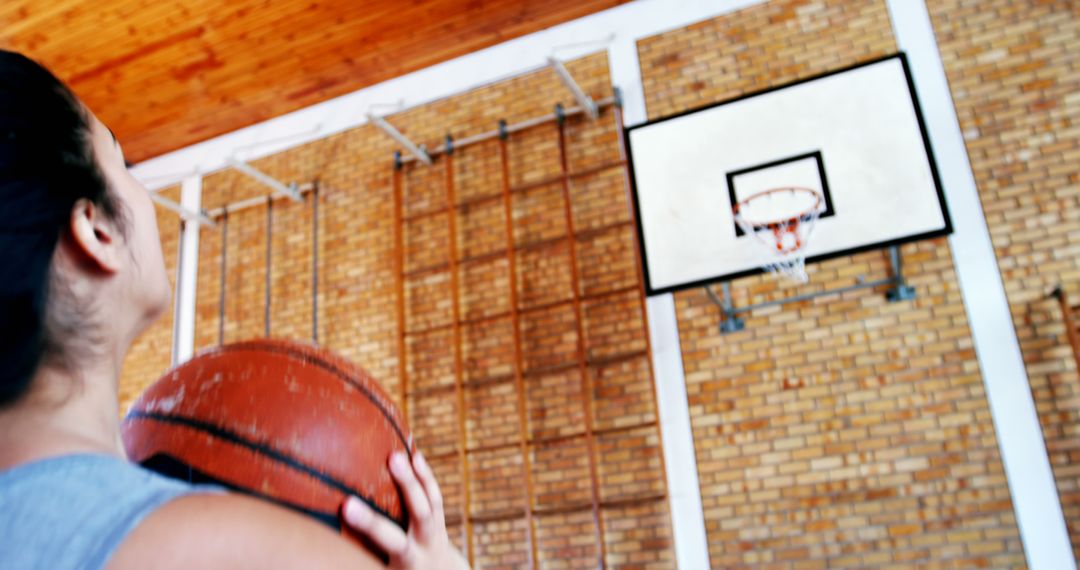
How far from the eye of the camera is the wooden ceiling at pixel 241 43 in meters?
6.32

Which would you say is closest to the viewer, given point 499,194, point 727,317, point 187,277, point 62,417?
point 62,417

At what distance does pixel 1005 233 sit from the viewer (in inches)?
201

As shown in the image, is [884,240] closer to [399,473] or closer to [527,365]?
[527,365]

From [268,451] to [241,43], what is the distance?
20.7ft

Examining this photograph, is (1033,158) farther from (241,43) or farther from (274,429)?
(241,43)

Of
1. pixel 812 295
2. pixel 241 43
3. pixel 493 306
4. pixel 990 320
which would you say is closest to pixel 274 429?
pixel 812 295

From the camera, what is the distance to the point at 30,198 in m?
0.61

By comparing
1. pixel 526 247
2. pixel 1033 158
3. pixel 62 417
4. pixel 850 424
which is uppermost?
pixel 526 247

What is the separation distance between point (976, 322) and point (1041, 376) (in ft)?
1.50

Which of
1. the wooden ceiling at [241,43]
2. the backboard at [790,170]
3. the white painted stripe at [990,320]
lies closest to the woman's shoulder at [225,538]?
the backboard at [790,170]

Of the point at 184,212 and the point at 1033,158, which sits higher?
the point at 184,212

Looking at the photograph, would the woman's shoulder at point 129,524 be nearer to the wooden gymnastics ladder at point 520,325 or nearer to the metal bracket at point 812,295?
the metal bracket at point 812,295

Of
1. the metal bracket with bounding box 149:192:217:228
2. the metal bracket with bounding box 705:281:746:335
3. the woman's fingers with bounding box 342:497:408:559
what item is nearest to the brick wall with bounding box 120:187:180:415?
the metal bracket with bounding box 149:192:217:228

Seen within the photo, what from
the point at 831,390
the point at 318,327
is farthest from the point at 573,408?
the point at 318,327
